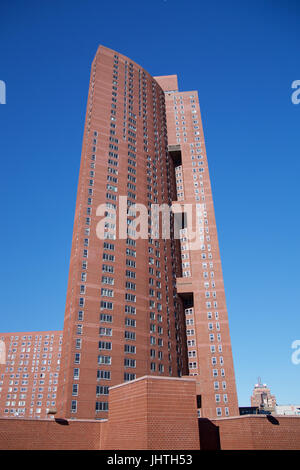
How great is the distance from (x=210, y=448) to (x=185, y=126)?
105550 mm

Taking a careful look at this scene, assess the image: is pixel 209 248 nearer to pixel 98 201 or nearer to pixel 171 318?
pixel 171 318

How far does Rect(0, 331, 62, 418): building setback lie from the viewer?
500 feet

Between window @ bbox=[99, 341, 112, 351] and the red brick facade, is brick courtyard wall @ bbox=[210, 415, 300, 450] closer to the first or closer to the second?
the red brick facade

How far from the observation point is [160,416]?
30.8 m

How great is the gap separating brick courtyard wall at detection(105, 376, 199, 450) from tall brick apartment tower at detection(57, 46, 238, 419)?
99.6 ft

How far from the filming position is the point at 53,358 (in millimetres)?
161875

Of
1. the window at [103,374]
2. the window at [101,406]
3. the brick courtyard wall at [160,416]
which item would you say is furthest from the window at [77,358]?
the brick courtyard wall at [160,416]

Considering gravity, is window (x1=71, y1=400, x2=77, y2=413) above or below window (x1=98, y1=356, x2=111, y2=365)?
below

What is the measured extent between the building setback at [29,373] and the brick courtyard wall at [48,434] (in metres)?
124

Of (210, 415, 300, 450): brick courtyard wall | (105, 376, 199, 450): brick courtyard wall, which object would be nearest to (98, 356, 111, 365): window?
(210, 415, 300, 450): brick courtyard wall

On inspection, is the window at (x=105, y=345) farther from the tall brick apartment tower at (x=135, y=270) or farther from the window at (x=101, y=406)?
the window at (x=101, y=406)

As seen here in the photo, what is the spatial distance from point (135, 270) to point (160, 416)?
51.2m

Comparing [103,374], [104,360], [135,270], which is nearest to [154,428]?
[103,374]

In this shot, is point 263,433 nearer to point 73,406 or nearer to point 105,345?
point 73,406
